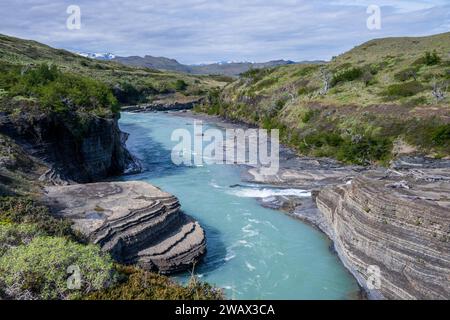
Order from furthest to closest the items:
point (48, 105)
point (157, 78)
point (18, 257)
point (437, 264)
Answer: point (157, 78), point (48, 105), point (437, 264), point (18, 257)

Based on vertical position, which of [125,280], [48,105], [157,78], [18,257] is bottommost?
[125,280]

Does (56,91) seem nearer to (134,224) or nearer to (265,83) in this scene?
(134,224)

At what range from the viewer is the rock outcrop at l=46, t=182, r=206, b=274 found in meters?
22.4

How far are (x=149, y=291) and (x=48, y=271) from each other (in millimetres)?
2928

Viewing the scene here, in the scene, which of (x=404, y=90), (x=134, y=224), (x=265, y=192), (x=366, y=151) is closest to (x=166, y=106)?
(x=404, y=90)

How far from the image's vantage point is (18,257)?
44.8 feet

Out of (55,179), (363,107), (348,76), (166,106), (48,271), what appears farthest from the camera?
(166,106)

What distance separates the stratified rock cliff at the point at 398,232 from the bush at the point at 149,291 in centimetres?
946

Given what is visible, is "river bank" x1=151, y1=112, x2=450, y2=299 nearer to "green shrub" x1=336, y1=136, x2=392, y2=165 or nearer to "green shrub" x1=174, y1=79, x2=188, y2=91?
"green shrub" x1=336, y1=136, x2=392, y2=165

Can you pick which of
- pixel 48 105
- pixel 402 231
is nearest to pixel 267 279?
pixel 402 231

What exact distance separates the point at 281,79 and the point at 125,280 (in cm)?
7162

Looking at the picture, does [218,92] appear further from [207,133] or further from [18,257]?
[18,257]

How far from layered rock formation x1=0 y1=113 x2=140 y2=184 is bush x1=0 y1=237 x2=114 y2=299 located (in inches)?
675

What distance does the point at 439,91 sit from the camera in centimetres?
4722
